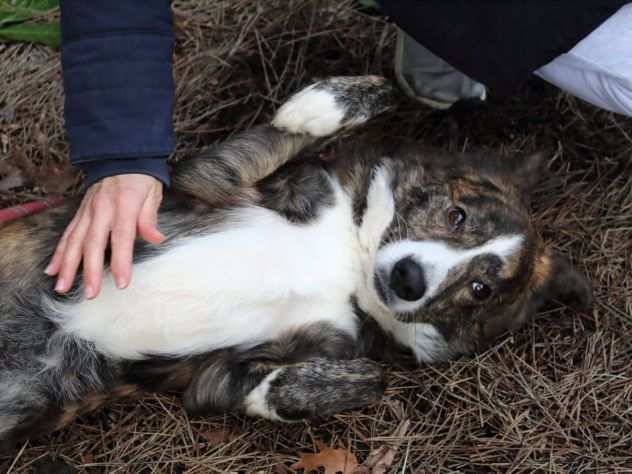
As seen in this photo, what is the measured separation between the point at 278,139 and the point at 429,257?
1.02 metres

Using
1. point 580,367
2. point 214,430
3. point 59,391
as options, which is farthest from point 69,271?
point 580,367

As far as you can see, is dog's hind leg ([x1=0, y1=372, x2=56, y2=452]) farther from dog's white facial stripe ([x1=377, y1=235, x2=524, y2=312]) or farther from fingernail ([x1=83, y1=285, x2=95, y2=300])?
dog's white facial stripe ([x1=377, y1=235, x2=524, y2=312])

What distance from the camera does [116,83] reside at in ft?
10.4

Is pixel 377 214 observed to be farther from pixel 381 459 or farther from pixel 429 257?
pixel 381 459

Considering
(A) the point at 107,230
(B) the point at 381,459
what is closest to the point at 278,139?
(A) the point at 107,230

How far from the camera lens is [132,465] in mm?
3920

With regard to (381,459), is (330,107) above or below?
above

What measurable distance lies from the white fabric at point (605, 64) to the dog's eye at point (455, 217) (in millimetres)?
1007

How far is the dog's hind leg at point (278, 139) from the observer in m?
3.78

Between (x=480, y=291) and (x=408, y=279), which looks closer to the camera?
(x=408, y=279)

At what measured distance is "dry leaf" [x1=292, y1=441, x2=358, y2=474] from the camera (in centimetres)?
388

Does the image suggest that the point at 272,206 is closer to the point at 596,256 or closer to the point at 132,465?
the point at 132,465

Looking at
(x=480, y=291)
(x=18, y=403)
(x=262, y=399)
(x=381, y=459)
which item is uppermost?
(x=480, y=291)

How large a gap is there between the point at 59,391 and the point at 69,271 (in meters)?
0.66
